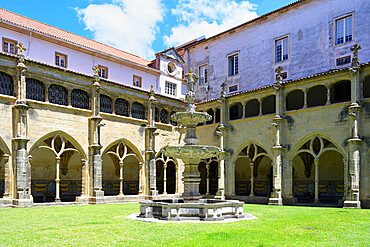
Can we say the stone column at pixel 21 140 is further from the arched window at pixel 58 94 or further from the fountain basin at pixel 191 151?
the fountain basin at pixel 191 151

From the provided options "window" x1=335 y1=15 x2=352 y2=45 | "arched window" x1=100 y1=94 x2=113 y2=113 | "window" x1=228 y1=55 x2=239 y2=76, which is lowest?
"arched window" x1=100 y1=94 x2=113 y2=113

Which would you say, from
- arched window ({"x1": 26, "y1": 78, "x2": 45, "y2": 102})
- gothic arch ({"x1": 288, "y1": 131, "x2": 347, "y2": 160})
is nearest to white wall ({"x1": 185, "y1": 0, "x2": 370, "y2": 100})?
gothic arch ({"x1": 288, "y1": 131, "x2": 347, "y2": 160})

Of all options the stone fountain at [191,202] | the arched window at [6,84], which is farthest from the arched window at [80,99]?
the stone fountain at [191,202]

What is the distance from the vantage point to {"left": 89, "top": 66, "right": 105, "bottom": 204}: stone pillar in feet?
69.2

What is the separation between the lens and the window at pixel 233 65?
30.2 meters

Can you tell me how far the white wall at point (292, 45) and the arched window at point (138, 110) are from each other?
832cm

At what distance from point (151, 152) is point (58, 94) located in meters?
7.30

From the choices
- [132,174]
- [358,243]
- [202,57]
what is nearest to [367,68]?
[358,243]

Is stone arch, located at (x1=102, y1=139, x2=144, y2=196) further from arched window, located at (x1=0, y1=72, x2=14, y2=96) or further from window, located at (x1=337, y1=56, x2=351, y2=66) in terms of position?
window, located at (x1=337, y1=56, x2=351, y2=66)

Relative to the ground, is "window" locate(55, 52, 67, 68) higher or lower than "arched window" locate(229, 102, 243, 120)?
higher

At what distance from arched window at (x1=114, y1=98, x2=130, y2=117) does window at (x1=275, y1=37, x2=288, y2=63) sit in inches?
468

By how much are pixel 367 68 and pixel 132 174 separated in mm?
18920

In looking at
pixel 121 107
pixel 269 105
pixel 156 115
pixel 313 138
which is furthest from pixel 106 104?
pixel 313 138

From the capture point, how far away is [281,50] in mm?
27375
